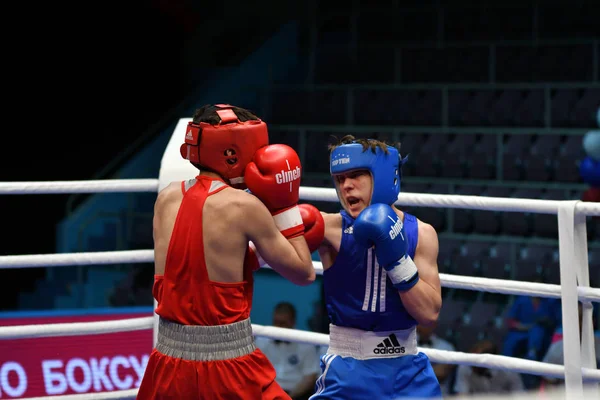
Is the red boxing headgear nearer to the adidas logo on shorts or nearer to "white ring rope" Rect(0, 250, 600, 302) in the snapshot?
the adidas logo on shorts

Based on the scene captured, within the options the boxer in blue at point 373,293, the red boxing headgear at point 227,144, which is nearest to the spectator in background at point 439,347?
the boxer in blue at point 373,293

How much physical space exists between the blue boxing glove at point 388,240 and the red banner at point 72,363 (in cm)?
139

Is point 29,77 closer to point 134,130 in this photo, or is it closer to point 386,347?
point 134,130

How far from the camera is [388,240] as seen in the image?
2.41 metres

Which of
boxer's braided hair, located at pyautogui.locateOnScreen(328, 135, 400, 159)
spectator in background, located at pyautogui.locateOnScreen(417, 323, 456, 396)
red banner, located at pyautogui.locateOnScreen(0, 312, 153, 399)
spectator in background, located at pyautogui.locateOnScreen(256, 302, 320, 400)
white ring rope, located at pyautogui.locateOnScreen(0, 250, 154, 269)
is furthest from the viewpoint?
spectator in background, located at pyautogui.locateOnScreen(417, 323, 456, 396)

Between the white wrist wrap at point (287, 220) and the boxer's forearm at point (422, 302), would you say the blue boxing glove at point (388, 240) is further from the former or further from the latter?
the white wrist wrap at point (287, 220)

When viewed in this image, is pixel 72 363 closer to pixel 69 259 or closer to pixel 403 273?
pixel 69 259

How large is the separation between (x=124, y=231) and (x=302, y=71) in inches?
96.6

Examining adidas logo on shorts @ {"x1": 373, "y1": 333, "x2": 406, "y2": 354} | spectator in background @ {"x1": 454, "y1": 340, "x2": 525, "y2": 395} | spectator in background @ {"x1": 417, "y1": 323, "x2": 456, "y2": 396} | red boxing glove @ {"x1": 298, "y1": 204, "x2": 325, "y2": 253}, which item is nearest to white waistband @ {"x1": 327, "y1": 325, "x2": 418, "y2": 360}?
adidas logo on shorts @ {"x1": 373, "y1": 333, "x2": 406, "y2": 354}

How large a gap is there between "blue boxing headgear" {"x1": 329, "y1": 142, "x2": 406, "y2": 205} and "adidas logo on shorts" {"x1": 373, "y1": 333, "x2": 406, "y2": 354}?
1.24 feet

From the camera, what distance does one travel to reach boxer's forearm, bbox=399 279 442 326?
2498mm

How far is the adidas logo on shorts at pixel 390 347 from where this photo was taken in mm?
2562

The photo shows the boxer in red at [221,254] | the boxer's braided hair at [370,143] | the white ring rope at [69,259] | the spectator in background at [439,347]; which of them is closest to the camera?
the boxer in red at [221,254]

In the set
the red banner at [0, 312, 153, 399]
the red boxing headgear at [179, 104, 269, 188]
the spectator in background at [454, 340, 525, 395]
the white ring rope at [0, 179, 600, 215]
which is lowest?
the spectator in background at [454, 340, 525, 395]
